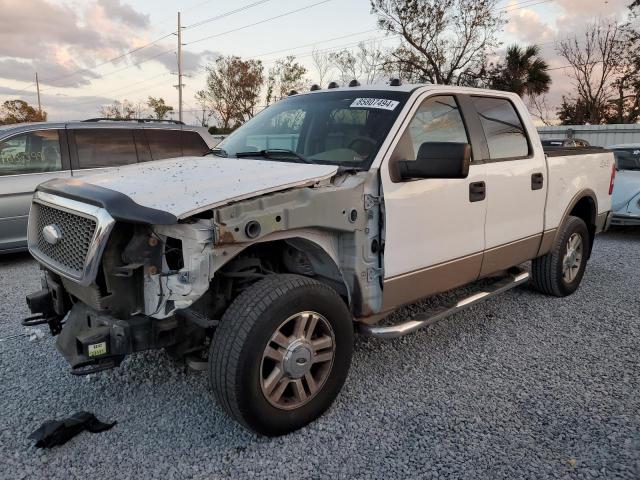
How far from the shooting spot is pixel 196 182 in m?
2.84

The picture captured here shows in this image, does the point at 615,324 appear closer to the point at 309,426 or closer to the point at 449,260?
the point at 449,260

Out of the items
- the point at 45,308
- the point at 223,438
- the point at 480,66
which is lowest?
the point at 223,438

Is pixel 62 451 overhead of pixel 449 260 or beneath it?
beneath

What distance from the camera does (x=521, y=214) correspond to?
439 cm

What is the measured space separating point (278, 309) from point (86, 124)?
19.8 ft

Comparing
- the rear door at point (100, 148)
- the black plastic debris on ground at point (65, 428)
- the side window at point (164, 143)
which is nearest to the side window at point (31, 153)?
the rear door at point (100, 148)

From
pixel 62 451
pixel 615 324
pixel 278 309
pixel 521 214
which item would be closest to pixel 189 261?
pixel 278 309

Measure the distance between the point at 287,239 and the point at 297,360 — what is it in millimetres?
676

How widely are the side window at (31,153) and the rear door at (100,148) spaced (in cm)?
22

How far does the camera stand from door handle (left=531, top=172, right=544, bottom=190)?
14.6 ft

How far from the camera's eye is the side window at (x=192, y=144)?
8336mm

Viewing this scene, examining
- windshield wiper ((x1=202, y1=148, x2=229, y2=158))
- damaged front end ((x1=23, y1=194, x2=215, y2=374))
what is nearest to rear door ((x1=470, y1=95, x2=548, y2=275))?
windshield wiper ((x1=202, y1=148, x2=229, y2=158))

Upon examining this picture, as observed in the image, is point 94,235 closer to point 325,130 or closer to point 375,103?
point 325,130

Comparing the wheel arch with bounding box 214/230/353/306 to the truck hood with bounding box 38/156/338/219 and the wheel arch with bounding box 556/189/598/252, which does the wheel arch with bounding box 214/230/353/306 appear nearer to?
the truck hood with bounding box 38/156/338/219
